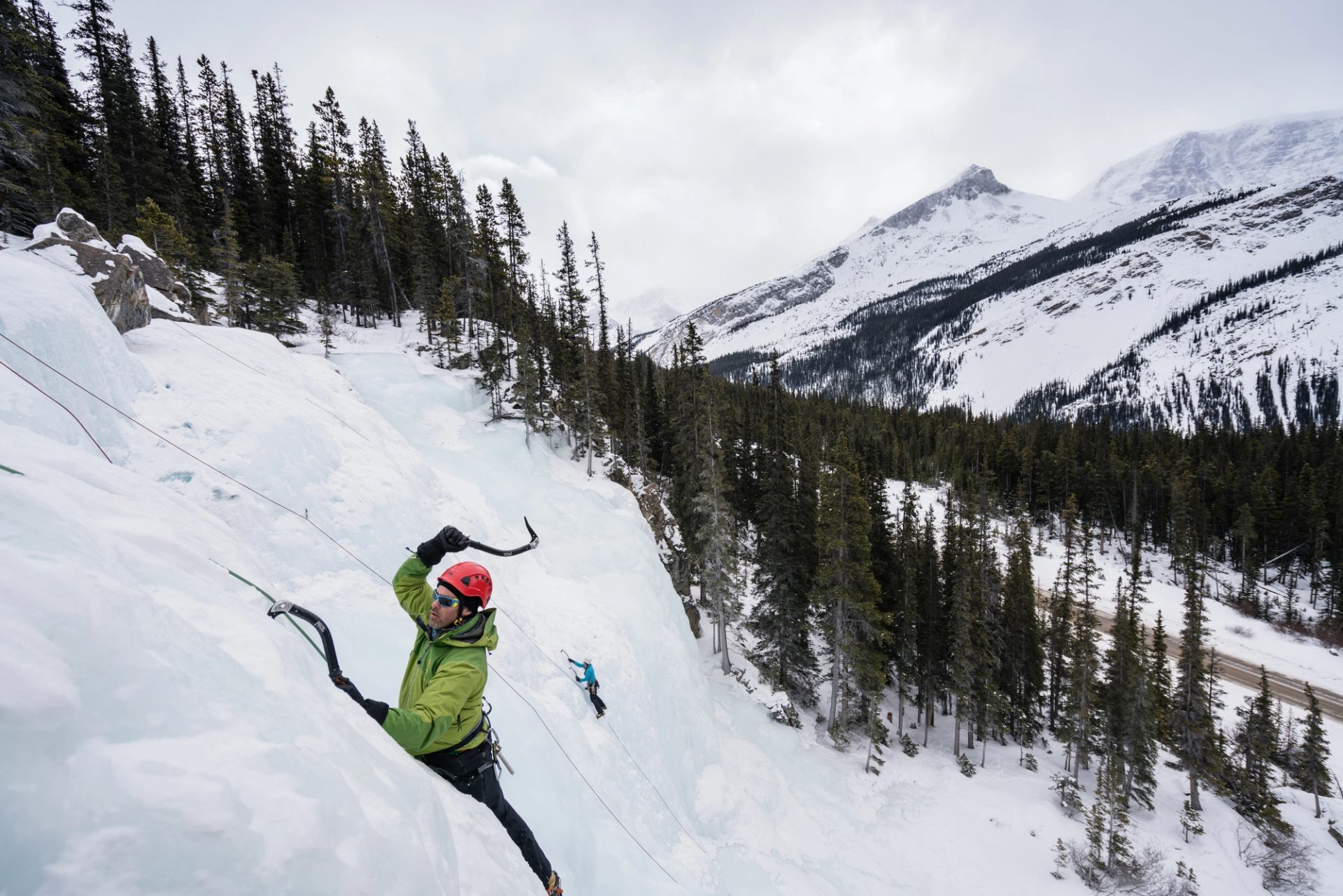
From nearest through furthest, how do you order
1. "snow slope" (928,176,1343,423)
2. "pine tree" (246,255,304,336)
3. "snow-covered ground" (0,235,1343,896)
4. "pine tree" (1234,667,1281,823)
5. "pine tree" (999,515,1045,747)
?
"snow-covered ground" (0,235,1343,896)
"pine tree" (1234,667,1281,823)
"pine tree" (246,255,304,336)
"pine tree" (999,515,1045,747)
"snow slope" (928,176,1343,423)

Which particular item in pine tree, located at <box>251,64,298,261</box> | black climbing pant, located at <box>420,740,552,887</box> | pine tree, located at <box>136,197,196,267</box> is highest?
pine tree, located at <box>251,64,298,261</box>

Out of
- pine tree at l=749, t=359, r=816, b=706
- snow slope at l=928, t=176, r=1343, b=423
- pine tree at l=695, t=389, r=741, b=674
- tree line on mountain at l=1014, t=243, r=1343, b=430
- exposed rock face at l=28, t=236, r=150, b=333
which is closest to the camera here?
exposed rock face at l=28, t=236, r=150, b=333

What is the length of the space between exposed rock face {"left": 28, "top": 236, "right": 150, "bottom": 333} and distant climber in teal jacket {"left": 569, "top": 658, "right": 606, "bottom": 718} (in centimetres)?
1218

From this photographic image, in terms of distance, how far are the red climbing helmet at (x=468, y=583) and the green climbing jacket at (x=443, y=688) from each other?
0.56 feet

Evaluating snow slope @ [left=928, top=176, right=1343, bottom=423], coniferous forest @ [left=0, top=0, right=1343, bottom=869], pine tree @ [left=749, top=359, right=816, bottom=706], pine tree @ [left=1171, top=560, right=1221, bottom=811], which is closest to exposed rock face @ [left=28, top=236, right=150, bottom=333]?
coniferous forest @ [left=0, top=0, right=1343, bottom=869]

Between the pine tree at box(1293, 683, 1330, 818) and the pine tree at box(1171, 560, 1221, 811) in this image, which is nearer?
the pine tree at box(1171, 560, 1221, 811)

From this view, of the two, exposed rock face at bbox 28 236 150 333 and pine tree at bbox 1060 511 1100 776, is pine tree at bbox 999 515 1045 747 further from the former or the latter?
exposed rock face at bbox 28 236 150 333

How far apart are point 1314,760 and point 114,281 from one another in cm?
5268

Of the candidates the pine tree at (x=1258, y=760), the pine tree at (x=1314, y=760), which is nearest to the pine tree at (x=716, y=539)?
the pine tree at (x=1258, y=760)

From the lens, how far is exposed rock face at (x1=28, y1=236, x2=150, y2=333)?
953 cm

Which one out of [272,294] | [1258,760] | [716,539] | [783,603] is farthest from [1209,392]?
[272,294]

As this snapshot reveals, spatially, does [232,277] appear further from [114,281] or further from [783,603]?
[783,603]

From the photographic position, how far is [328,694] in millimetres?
3385

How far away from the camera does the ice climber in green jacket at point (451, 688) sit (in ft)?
12.2
